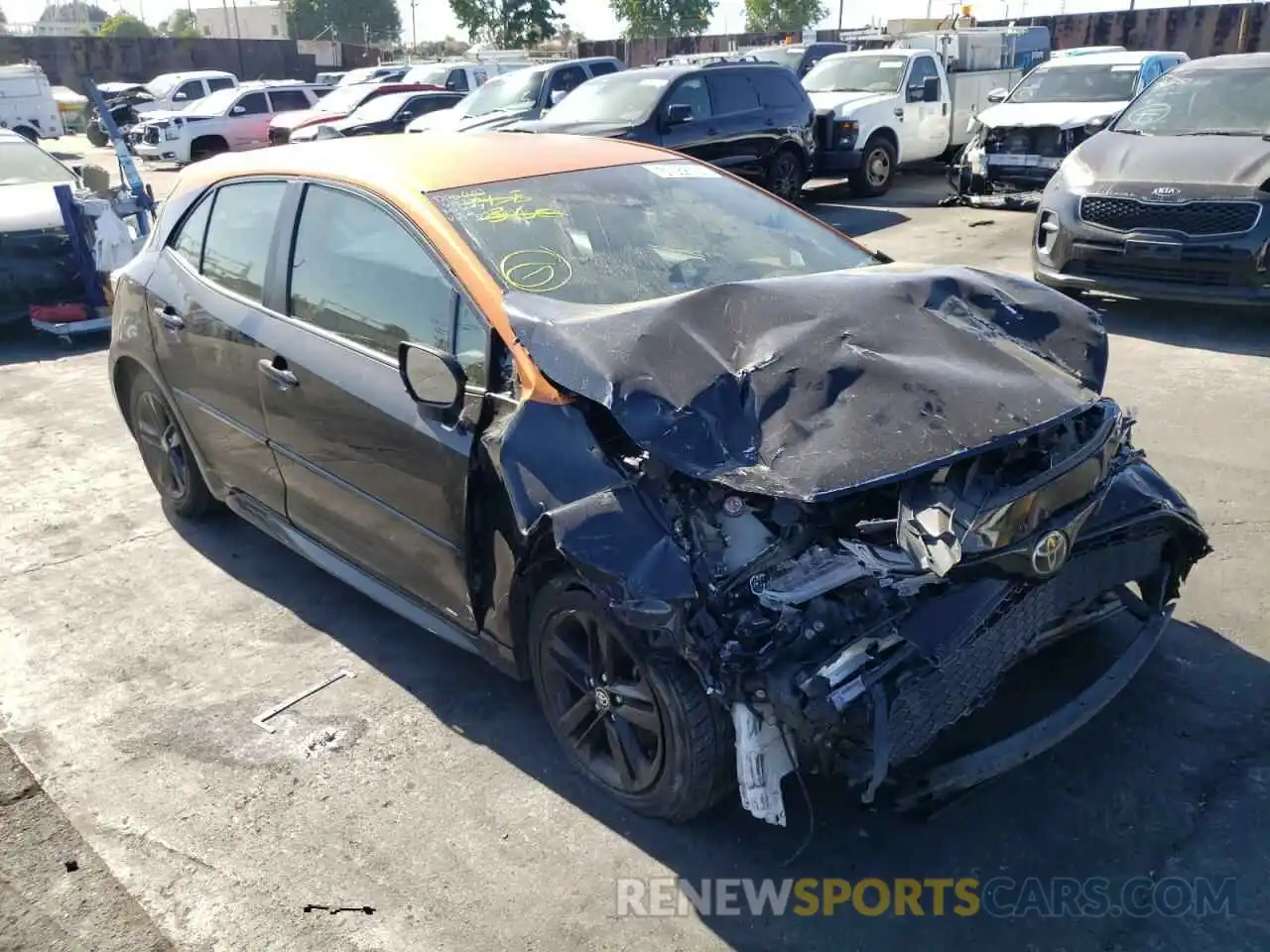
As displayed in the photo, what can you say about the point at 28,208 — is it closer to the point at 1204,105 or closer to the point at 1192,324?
the point at 1192,324

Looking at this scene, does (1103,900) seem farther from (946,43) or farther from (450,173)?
(946,43)

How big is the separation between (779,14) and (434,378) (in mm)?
56908

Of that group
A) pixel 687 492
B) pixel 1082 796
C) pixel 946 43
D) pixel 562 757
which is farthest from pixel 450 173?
pixel 946 43

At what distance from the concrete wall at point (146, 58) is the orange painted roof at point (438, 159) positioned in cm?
4205

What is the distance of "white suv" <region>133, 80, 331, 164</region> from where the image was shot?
21.7 meters

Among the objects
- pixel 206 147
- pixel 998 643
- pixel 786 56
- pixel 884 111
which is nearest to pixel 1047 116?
pixel 884 111

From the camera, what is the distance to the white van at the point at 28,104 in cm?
2497

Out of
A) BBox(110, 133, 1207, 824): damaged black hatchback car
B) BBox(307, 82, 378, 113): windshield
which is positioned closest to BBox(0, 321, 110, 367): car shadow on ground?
BBox(110, 133, 1207, 824): damaged black hatchback car

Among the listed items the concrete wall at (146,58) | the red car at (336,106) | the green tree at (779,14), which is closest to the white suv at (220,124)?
the red car at (336,106)

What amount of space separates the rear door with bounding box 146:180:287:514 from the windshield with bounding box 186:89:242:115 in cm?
2002

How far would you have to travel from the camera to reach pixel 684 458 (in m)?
2.60

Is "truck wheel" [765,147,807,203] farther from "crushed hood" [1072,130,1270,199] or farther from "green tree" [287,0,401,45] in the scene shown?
"green tree" [287,0,401,45]

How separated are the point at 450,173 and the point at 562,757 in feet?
6.48

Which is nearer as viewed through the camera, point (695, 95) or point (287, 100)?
point (695, 95)
